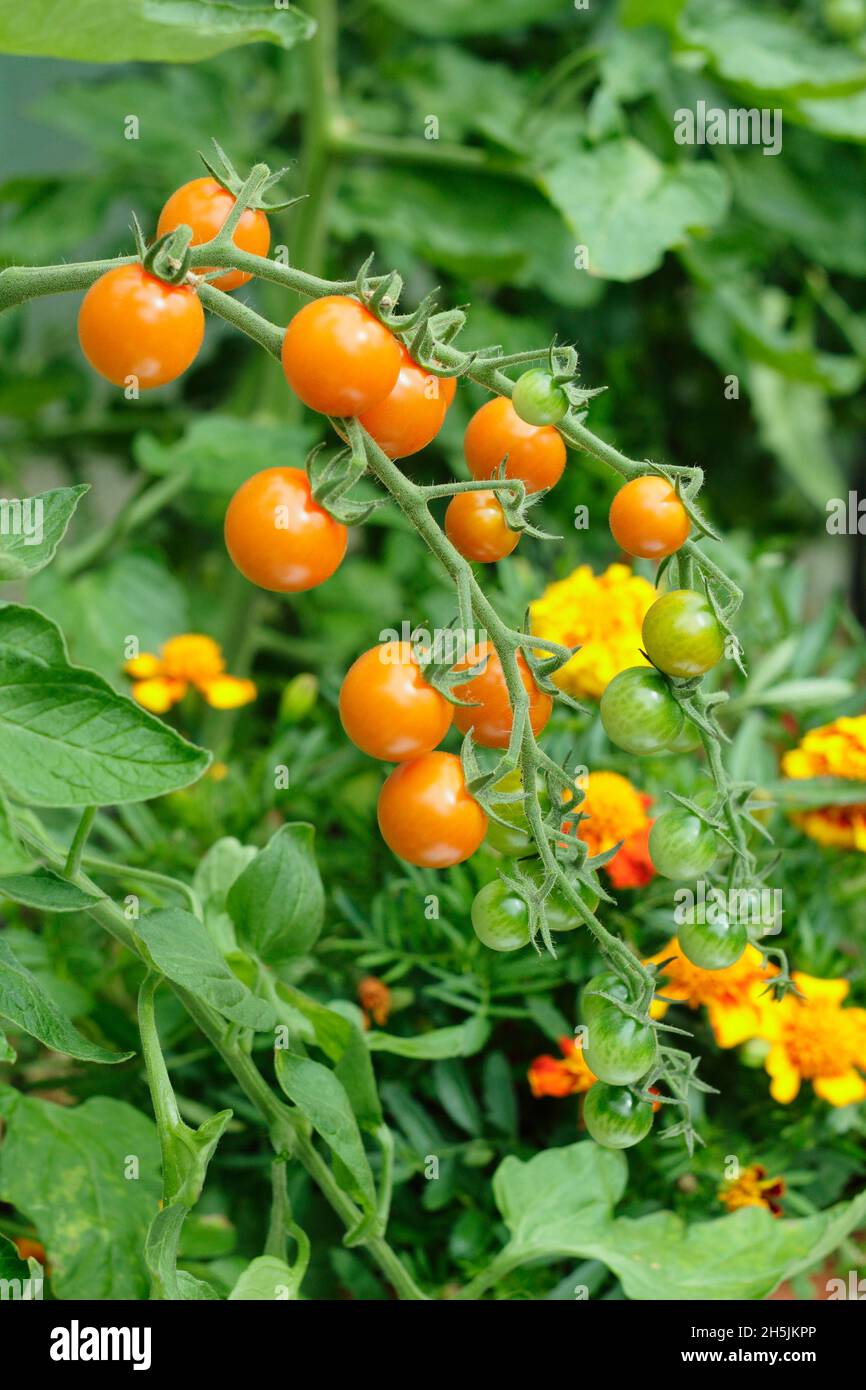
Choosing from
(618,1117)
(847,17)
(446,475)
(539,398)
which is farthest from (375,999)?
(847,17)

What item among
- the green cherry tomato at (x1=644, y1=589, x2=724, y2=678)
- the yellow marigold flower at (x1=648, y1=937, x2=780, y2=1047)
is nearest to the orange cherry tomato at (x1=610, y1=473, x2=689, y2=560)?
the green cherry tomato at (x1=644, y1=589, x2=724, y2=678)

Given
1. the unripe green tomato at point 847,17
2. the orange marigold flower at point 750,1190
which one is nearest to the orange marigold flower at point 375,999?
the orange marigold flower at point 750,1190

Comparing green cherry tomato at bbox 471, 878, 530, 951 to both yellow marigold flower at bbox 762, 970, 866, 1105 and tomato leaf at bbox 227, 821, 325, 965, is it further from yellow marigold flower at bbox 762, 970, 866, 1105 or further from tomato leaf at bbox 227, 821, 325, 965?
yellow marigold flower at bbox 762, 970, 866, 1105

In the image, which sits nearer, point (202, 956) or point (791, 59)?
point (202, 956)

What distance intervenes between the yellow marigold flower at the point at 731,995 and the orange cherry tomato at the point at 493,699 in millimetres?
185

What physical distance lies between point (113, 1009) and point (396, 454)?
290 mm

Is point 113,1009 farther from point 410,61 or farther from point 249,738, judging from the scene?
point 410,61

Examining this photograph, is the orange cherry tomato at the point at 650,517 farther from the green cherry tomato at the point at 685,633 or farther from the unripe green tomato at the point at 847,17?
the unripe green tomato at the point at 847,17

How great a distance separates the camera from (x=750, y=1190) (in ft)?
1.61

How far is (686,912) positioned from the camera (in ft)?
1.22

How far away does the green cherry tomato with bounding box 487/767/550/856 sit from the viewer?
343 mm

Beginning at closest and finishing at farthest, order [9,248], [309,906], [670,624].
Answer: [670,624] → [309,906] → [9,248]

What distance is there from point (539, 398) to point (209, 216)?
107 millimetres

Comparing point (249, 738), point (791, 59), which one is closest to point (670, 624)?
point (249, 738)
